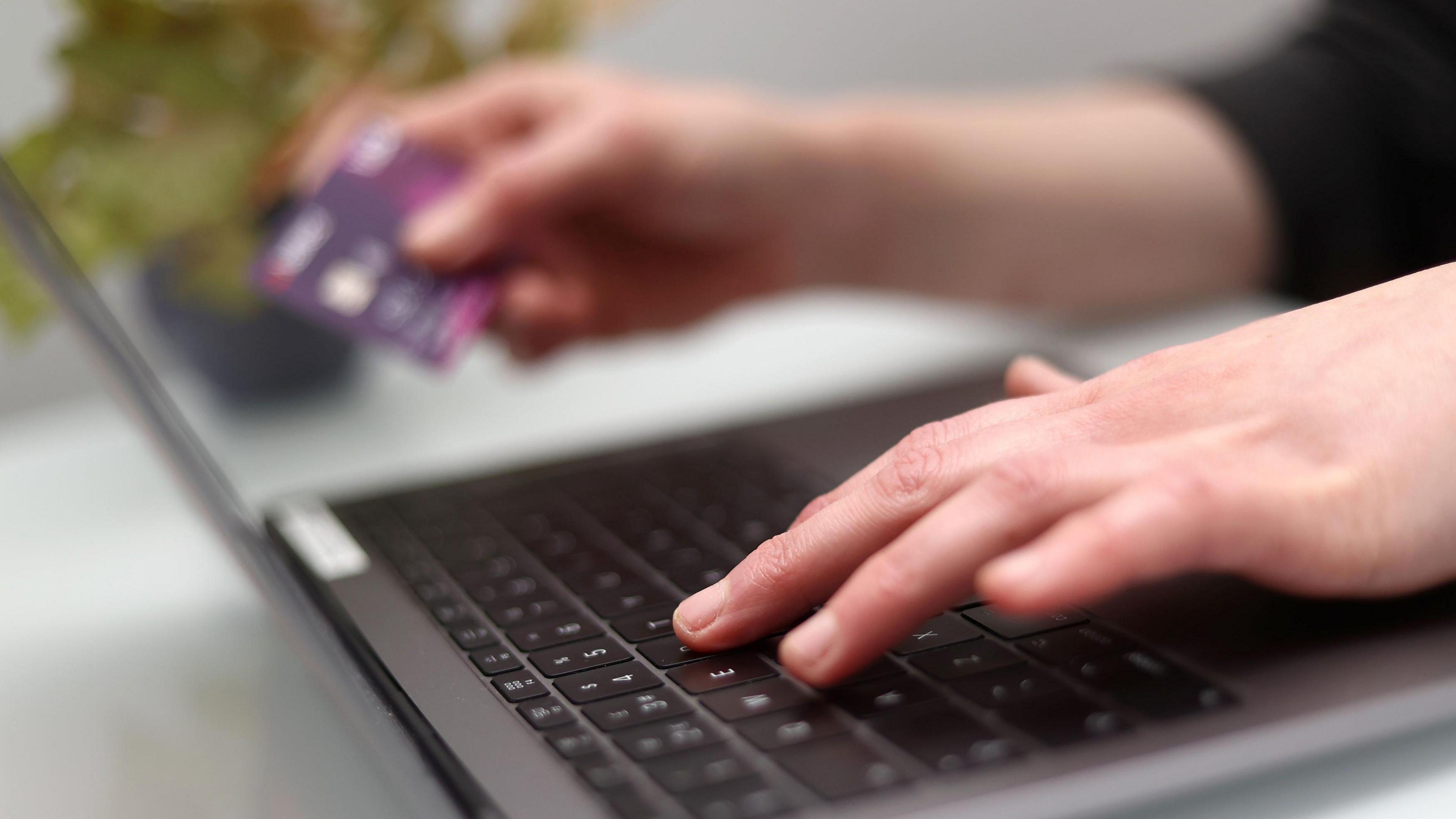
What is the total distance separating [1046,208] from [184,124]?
2.07ft

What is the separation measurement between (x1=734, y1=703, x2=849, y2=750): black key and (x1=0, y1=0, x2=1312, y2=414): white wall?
36.3 inches

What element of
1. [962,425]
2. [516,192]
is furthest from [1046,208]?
[962,425]

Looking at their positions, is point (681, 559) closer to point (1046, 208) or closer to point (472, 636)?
point (472, 636)

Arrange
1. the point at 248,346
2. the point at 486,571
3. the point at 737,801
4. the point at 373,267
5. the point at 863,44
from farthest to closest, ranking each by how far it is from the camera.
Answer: the point at 863,44 → the point at 248,346 → the point at 373,267 → the point at 486,571 → the point at 737,801

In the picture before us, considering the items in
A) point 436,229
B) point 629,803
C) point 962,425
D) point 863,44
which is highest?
point 863,44

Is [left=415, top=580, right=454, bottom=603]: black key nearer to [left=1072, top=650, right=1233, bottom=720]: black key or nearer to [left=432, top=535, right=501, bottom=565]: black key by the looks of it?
[left=432, top=535, right=501, bottom=565]: black key

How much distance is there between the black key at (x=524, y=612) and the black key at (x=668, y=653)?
55 millimetres

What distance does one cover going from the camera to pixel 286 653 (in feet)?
1.92

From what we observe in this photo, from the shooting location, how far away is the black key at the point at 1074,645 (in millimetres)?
394

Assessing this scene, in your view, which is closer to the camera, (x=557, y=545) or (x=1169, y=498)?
(x=1169, y=498)

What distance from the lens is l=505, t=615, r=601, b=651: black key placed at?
453 millimetres

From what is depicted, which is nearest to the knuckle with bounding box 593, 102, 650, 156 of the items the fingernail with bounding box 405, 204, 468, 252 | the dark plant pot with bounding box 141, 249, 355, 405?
the fingernail with bounding box 405, 204, 468, 252

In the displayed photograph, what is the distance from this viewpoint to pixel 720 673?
41 centimetres

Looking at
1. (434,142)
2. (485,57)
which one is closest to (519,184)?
(434,142)
